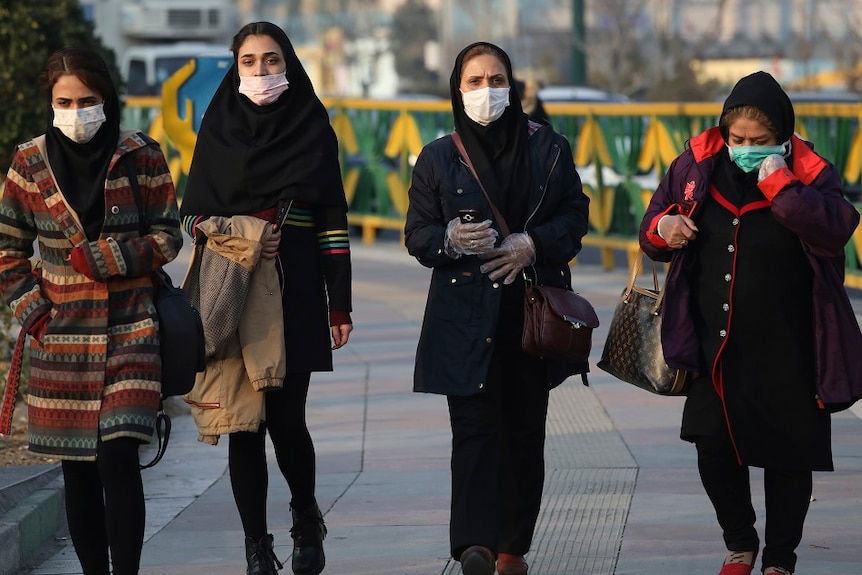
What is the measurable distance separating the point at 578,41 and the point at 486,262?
712 inches

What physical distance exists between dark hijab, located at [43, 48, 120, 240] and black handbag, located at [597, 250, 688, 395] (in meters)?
1.59

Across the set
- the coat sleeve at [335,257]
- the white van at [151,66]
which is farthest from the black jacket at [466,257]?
the white van at [151,66]

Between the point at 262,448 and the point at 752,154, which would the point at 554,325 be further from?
the point at 262,448

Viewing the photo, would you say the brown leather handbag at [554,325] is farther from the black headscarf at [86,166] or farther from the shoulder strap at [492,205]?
the black headscarf at [86,166]

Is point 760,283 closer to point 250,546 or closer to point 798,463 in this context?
point 798,463

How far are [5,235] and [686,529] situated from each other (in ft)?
8.60

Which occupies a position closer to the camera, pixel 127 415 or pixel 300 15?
pixel 127 415

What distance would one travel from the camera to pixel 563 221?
5.36 m

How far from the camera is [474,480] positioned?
5348 mm

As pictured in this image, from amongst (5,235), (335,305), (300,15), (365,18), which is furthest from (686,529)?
Result: (300,15)

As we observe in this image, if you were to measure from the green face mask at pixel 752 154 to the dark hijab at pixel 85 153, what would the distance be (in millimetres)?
1784

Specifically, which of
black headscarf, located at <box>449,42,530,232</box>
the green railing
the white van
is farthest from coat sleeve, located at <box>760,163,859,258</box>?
the white van

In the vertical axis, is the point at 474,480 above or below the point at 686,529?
above

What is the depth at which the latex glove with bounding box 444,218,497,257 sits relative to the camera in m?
5.14
